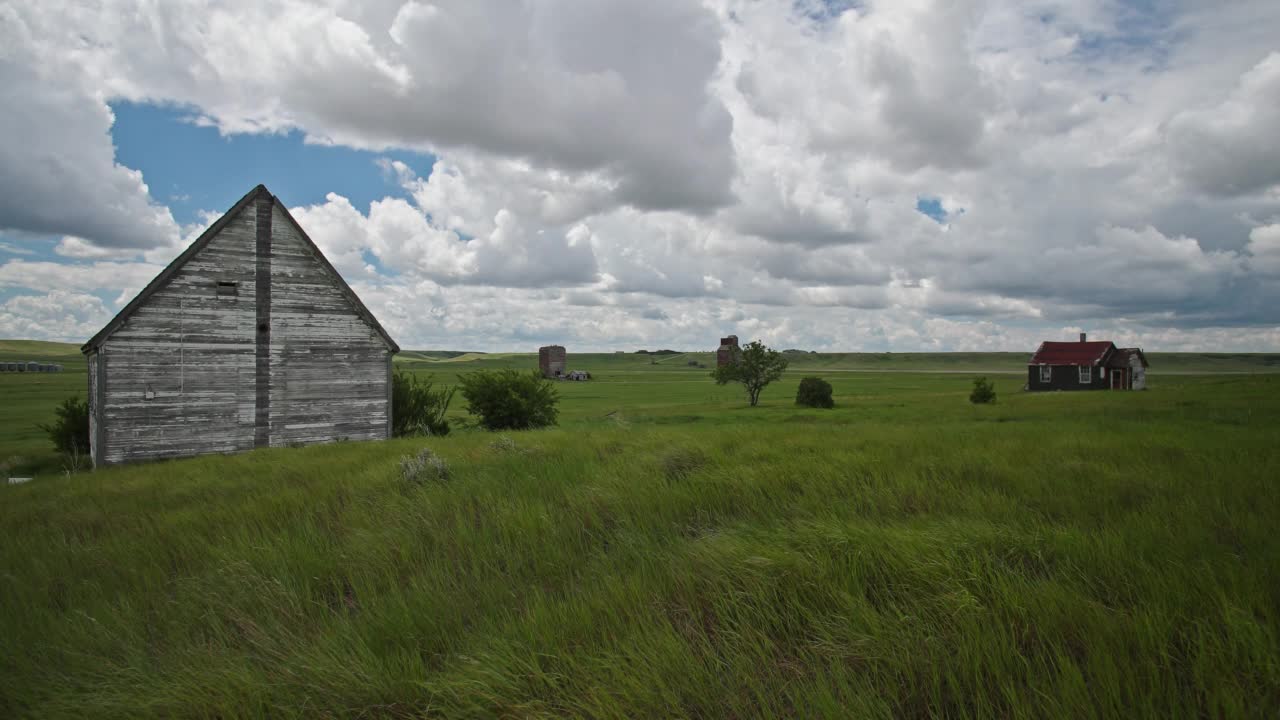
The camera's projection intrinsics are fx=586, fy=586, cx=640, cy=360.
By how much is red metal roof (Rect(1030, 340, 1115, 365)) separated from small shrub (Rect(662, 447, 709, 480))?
70527 mm

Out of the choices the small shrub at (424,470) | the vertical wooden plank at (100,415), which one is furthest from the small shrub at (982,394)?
the vertical wooden plank at (100,415)

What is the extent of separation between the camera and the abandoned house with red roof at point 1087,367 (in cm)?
6178

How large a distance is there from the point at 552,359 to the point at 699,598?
457 ft

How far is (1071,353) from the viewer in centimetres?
6456

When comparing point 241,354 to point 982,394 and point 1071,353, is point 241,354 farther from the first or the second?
point 1071,353

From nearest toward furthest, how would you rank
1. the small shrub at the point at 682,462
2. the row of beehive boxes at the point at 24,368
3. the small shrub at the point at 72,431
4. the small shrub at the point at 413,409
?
the small shrub at the point at 682,462 < the small shrub at the point at 72,431 < the small shrub at the point at 413,409 < the row of beehive boxes at the point at 24,368

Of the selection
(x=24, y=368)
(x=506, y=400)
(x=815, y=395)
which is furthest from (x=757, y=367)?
(x=24, y=368)

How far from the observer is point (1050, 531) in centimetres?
377

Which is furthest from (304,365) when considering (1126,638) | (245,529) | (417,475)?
(1126,638)

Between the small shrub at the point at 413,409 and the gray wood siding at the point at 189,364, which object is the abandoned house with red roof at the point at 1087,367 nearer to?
the small shrub at the point at 413,409

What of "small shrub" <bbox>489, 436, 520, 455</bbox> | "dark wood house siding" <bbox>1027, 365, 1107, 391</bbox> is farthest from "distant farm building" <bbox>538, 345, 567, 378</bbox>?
"small shrub" <bbox>489, 436, 520, 455</bbox>

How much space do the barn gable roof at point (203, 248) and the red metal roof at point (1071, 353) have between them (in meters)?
68.4

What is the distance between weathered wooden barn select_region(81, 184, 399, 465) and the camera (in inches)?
710

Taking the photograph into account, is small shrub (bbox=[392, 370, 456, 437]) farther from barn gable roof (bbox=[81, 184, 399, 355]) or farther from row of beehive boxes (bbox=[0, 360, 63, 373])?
row of beehive boxes (bbox=[0, 360, 63, 373])
